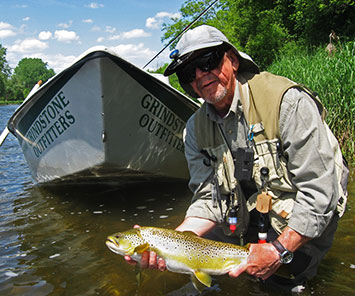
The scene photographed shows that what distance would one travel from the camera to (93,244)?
4.35 metres

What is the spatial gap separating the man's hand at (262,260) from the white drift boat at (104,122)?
3.02 metres

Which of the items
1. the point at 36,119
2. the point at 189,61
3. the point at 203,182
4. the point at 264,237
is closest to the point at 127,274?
the point at 203,182

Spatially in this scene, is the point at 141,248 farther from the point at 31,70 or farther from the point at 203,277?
the point at 31,70

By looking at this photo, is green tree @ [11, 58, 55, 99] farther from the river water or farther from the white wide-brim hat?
the white wide-brim hat

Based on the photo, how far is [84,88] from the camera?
4.79 metres

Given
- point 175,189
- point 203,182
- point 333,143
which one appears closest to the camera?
point 333,143

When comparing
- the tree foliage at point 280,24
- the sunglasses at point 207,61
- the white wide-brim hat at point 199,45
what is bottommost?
the sunglasses at point 207,61

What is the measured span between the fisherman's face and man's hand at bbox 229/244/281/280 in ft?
3.81

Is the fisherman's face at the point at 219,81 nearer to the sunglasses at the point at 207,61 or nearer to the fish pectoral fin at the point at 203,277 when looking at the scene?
the sunglasses at the point at 207,61

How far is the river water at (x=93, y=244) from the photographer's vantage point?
3.29 meters

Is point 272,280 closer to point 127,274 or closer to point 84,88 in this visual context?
point 127,274

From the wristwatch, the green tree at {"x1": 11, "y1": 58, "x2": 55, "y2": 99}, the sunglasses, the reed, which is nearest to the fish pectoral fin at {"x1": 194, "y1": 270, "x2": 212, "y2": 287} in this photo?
the wristwatch

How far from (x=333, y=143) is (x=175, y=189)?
4.30m

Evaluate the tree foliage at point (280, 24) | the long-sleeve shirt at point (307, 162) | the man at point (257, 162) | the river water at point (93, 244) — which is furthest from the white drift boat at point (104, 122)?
the tree foliage at point (280, 24)
